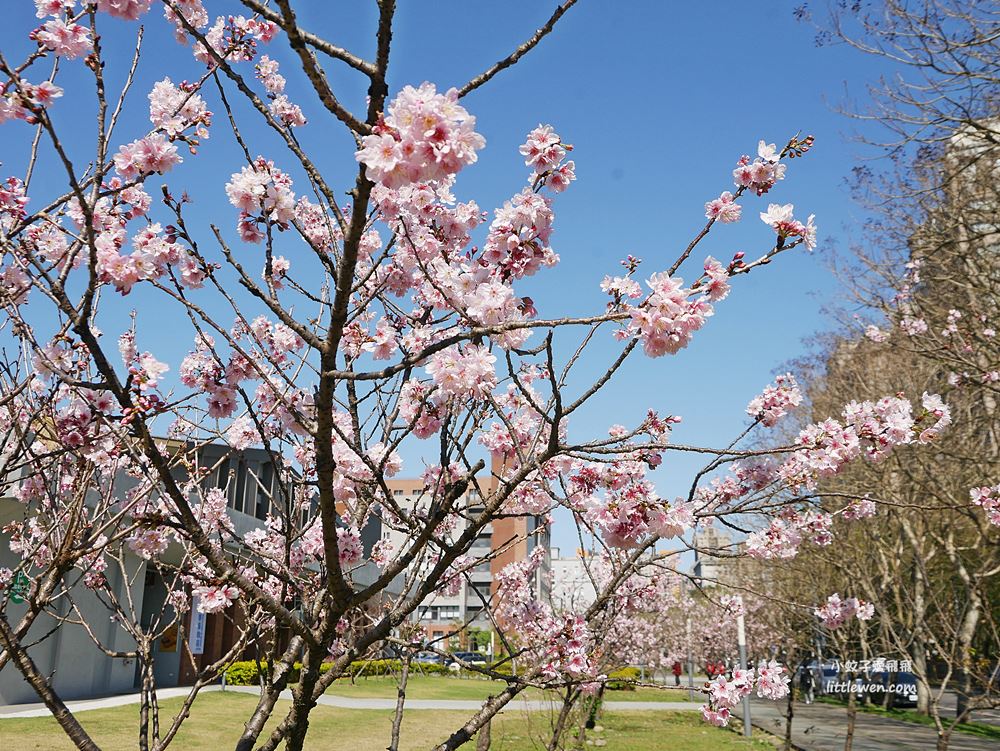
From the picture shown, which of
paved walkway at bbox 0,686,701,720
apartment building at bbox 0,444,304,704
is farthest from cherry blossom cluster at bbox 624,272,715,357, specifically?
paved walkway at bbox 0,686,701,720

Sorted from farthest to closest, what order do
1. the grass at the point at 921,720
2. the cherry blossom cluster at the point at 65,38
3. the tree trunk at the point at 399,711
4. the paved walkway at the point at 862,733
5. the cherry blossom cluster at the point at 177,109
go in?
Answer: the grass at the point at 921,720, the paved walkway at the point at 862,733, the tree trunk at the point at 399,711, the cherry blossom cluster at the point at 177,109, the cherry blossom cluster at the point at 65,38

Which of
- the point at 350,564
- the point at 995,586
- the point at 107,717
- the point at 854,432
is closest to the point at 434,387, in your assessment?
the point at 350,564

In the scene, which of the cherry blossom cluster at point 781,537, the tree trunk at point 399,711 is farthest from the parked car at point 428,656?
the cherry blossom cluster at point 781,537

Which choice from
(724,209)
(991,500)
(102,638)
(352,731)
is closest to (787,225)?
(724,209)

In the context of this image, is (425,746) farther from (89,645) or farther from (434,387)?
(434,387)

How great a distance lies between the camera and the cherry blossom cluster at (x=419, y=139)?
5.24 feet

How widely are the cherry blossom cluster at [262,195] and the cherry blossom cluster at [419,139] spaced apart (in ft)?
3.45

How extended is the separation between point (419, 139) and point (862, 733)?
20.7 meters

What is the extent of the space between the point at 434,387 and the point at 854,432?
2.22 m

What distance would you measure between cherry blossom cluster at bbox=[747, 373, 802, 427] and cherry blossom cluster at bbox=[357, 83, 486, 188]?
3.21 m

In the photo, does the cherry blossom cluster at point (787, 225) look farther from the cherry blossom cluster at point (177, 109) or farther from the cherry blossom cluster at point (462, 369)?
the cherry blossom cluster at point (177, 109)

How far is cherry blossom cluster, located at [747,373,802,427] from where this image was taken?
435 centimetres

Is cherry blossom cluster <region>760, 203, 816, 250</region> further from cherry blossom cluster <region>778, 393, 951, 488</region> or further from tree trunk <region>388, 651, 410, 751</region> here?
tree trunk <region>388, 651, 410, 751</region>

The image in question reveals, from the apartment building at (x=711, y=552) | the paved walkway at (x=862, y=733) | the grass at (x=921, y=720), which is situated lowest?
the grass at (x=921, y=720)
